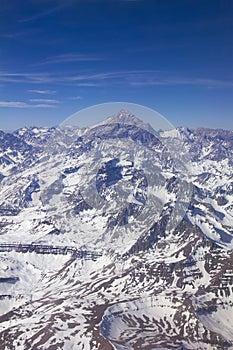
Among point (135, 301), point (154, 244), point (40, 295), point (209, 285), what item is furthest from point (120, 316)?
point (154, 244)

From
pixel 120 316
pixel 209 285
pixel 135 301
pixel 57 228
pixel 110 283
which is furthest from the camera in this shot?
pixel 57 228

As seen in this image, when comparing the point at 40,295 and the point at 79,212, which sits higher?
the point at 79,212

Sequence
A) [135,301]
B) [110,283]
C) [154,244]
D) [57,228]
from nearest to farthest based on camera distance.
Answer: [135,301], [110,283], [154,244], [57,228]

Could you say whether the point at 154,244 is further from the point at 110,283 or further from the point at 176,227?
the point at 110,283

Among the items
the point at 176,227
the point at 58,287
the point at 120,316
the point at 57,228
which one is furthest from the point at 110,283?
the point at 57,228

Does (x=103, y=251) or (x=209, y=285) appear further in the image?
(x=103, y=251)

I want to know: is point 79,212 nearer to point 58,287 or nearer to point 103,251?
point 103,251
